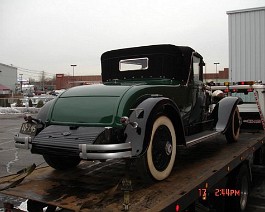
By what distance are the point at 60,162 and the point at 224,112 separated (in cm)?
274

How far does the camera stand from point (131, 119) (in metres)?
3.37

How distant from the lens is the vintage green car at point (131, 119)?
327 cm

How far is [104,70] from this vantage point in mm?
5441

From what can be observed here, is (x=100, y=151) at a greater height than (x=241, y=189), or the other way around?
(x=100, y=151)

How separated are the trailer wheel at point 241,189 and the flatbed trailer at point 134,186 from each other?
1.1 inches

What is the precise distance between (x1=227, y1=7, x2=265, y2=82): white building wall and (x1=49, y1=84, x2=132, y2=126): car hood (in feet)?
20.8

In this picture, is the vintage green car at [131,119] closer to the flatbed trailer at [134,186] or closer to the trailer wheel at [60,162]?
the trailer wheel at [60,162]

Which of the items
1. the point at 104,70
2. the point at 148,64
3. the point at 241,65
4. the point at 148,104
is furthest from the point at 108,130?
the point at 241,65

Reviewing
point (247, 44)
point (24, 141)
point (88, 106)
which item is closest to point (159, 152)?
point (88, 106)

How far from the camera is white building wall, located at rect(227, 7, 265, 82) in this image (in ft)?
29.7

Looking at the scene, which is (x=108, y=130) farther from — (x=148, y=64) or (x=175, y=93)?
(x=148, y=64)

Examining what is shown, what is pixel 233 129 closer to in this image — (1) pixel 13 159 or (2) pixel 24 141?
(2) pixel 24 141

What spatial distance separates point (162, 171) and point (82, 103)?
3.70 ft

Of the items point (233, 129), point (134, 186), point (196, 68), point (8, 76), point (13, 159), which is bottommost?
point (13, 159)
